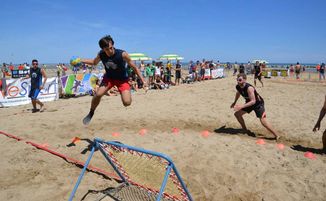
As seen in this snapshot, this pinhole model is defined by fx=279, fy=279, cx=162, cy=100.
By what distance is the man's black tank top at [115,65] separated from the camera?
5.12 metres

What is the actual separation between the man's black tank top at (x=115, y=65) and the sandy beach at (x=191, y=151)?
5.23 ft

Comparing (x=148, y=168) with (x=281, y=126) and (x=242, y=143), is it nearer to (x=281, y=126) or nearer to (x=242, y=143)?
(x=242, y=143)

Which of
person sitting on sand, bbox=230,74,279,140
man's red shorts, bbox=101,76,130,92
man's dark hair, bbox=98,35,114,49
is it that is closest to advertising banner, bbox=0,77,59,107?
man's red shorts, bbox=101,76,130,92

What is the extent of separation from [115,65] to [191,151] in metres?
2.28

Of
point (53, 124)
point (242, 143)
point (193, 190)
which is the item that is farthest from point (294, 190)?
point (53, 124)

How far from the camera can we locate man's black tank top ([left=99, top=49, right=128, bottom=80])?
5117 millimetres

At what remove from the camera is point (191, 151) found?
5.66 metres

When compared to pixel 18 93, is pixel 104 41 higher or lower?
higher

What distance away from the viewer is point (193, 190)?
4.33 meters

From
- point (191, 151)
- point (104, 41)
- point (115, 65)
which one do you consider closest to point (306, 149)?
point (191, 151)

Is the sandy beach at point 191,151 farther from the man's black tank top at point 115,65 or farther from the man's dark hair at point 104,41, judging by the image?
the man's dark hair at point 104,41

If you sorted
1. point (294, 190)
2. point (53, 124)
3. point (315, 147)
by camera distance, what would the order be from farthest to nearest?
point (53, 124)
point (315, 147)
point (294, 190)

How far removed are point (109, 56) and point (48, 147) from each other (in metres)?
2.41

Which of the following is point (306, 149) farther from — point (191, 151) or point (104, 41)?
point (104, 41)
